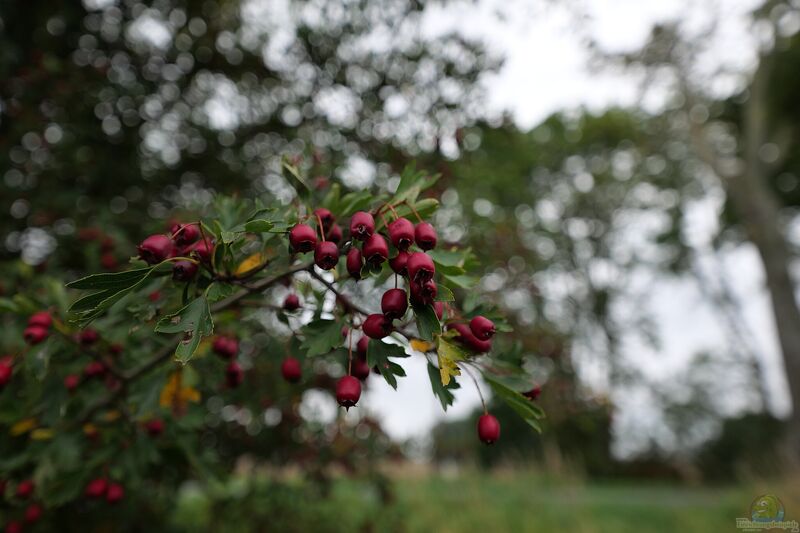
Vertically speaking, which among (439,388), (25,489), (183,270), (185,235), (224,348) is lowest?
(25,489)

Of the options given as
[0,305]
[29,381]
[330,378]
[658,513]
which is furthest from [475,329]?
[658,513]

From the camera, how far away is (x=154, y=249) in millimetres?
Result: 1129

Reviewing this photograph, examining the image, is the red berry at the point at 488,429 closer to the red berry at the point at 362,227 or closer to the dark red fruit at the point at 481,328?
the dark red fruit at the point at 481,328

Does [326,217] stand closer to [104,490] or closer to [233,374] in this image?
[233,374]

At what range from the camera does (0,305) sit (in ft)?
5.50

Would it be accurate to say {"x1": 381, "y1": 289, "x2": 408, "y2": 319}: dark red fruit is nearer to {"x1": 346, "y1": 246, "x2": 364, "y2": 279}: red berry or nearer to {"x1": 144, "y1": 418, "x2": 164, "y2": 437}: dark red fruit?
{"x1": 346, "y1": 246, "x2": 364, "y2": 279}: red berry

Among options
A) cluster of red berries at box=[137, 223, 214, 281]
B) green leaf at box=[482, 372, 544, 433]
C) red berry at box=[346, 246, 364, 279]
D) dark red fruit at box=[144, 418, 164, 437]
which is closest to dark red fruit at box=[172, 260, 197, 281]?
cluster of red berries at box=[137, 223, 214, 281]

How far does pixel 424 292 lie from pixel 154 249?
0.64 metres

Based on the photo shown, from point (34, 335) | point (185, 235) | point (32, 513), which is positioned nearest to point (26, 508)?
point (32, 513)

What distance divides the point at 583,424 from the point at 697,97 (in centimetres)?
1179

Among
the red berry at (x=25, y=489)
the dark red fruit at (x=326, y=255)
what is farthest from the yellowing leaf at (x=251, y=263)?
the red berry at (x=25, y=489)

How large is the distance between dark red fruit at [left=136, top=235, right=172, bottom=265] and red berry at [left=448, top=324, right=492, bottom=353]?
0.74 m

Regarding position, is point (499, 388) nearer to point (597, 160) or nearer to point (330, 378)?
point (330, 378)

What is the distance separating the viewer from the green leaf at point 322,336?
1.23 meters
